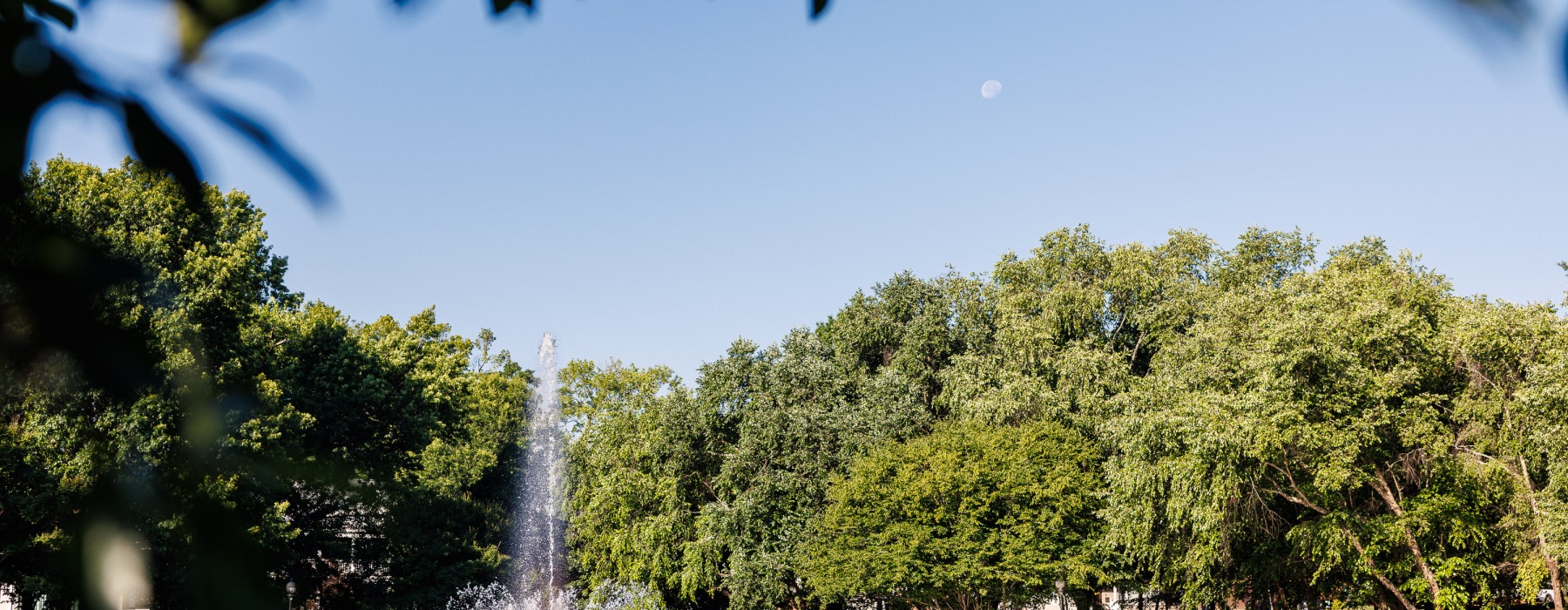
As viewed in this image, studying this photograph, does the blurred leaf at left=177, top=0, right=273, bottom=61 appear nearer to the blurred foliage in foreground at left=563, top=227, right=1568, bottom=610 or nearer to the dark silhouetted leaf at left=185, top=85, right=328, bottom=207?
the dark silhouetted leaf at left=185, top=85, right=328, bottom=207

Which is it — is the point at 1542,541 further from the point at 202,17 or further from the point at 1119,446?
the point at 202,17

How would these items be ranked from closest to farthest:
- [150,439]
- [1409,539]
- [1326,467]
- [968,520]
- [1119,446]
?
1. [150,439]
2. [1326,467]
3. [1409,539]
4. [1119,446]
5. [968,520]

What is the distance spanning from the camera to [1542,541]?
70.1 ft

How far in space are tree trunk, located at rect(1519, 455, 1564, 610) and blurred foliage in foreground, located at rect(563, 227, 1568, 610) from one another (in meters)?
0.09

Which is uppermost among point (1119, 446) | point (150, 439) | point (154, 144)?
point (1119, 446)

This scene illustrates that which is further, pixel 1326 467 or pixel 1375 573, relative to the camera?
pixel 1375 573

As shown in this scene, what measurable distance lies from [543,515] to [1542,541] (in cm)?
Result: 4168

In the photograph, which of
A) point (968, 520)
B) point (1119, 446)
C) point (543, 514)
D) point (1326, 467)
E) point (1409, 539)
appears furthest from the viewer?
point (543, 514)

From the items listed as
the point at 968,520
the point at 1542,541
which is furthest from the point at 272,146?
the point at 968,520

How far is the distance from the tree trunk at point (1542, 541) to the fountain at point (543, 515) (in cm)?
3890

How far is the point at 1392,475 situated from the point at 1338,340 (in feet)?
11.1

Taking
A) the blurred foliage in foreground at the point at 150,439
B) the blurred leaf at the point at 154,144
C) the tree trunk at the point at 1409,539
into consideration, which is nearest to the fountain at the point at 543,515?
the tree trunk at the point at 1409,539

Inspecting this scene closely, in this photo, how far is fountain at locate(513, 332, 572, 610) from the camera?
52.9m

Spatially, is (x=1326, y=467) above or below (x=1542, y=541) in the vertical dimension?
above
